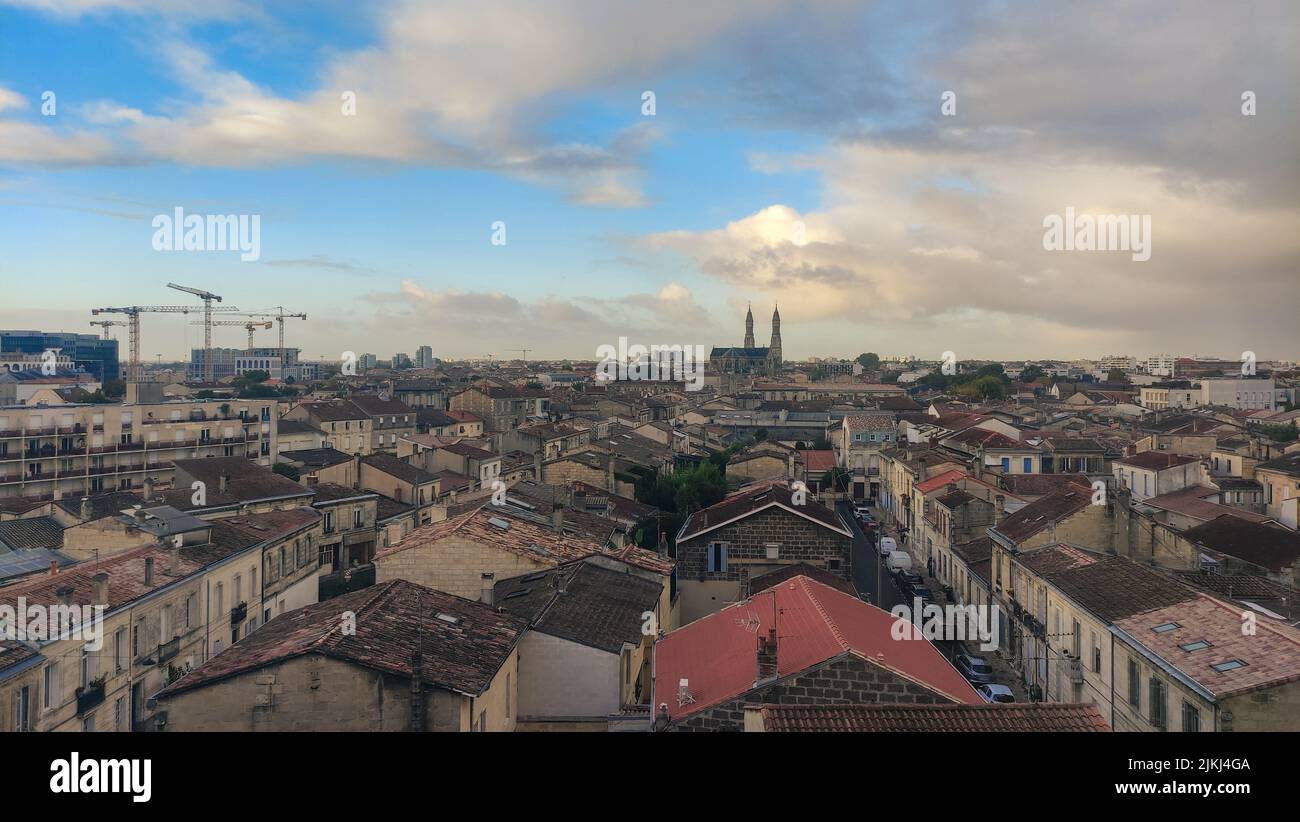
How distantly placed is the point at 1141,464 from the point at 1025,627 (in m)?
18.4

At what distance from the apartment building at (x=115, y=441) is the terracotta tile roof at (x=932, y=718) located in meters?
33.9

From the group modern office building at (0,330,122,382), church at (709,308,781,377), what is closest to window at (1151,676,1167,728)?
modern office building at (0,330,122,382)

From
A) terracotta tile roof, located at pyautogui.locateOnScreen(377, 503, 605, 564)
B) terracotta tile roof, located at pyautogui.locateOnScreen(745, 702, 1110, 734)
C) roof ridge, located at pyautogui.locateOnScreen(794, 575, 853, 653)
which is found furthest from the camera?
terracotta tile roof, located at pyautogui.locateOnScreen(377, 503, 605, 564)

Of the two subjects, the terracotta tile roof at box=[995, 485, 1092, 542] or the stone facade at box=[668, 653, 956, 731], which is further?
the terracotta tile roof at box=[995, 485, 1092, 542]

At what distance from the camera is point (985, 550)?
24703mm

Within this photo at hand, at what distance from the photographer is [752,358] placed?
558ft

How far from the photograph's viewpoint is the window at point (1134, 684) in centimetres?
1312

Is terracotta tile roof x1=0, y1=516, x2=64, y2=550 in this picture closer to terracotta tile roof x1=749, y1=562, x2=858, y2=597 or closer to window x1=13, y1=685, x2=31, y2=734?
window x1=13, y1=685, x2=31, y2=734

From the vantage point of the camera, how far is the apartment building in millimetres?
38781

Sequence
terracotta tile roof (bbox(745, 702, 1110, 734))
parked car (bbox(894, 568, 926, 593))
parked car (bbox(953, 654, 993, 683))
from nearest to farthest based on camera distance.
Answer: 1. terracotta tile roof (bbox(745, 702, 1110, 734))
2. parked car (bbox(953, 654, 993, 683))
3. parked car (bbox(894, 568, 926, 593))
